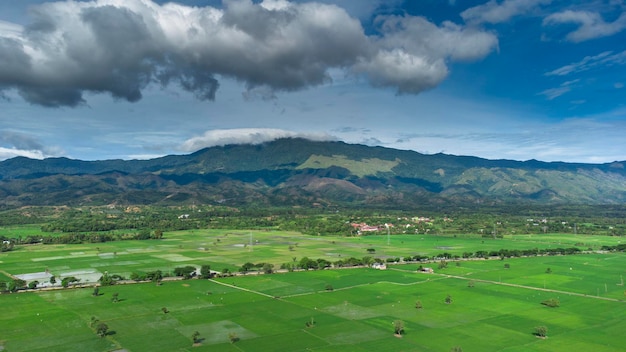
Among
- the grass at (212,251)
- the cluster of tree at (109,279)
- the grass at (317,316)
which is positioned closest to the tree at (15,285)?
the grass at (317,316)

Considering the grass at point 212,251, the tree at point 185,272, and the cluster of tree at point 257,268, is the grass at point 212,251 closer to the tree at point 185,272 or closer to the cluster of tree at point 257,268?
the cluster of tree at point 257,268

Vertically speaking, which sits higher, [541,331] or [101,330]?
[101,330]

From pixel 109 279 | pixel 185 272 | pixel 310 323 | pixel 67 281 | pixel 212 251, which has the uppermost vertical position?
pixel 185 272

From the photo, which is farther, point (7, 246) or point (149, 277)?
point (7, 246)

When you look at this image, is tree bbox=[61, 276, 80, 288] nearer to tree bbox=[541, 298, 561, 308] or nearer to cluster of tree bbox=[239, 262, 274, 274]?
cluster of tree bbox=[239, 262, 274, 274]

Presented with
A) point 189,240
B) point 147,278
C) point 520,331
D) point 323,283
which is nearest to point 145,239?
point 189,240

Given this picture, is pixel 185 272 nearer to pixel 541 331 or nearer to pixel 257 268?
pixel 257 268

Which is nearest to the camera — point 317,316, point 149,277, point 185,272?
point 317,316

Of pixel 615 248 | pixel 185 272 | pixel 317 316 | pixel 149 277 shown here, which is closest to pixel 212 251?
pixel 185 272

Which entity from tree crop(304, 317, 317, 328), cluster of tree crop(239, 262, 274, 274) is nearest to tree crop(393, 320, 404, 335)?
tree crop(304, 317, 317, 328)

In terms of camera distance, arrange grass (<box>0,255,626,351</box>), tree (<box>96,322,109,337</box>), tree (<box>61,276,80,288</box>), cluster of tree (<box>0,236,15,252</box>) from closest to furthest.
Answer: grass (<box>0,255,626,351</box>), tree (<box>96,322,109,337</box>), tree (<box>61,276,80,288</box>), cluster of tree (<box>0,236,15,252</box>)
